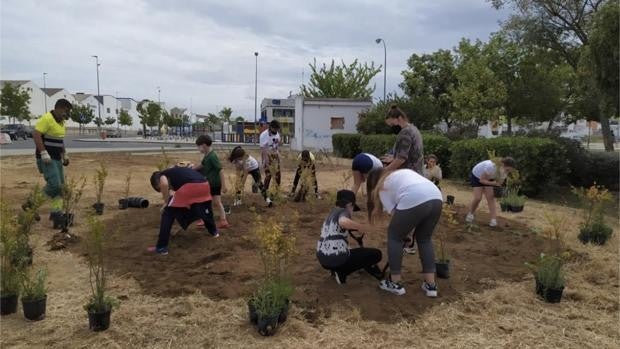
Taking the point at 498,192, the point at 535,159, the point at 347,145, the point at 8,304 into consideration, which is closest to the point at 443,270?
the point at 8,304

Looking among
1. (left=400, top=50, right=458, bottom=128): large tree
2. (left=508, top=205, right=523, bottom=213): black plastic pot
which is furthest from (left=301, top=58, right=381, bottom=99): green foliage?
(left=508, top=205, right=523, bottom=213): black plastic pot

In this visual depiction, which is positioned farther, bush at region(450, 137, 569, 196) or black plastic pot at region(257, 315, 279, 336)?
bush at region(450, 137, 569, 196)

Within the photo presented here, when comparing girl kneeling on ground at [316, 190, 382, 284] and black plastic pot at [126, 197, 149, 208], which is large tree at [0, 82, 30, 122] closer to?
black plastic pot at [126, 197, 149, 208]

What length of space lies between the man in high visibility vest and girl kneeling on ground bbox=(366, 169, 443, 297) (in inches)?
180

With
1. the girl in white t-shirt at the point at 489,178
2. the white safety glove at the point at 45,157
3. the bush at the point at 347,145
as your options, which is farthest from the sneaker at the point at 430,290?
the bush at the point at 347,145

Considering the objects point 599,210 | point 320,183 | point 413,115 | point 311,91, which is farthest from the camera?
point 311,91

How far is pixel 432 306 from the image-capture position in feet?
13.6

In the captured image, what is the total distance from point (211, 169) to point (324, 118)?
2335cm

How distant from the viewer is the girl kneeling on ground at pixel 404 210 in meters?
4.00

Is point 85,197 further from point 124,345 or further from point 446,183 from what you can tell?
point 446,183

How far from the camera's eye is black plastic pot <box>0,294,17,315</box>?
12.5 feet

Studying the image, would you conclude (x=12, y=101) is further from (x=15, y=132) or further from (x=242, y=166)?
(x=242, y=166)

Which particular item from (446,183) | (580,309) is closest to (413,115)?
(446,183)

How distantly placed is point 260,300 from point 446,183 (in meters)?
10.8
